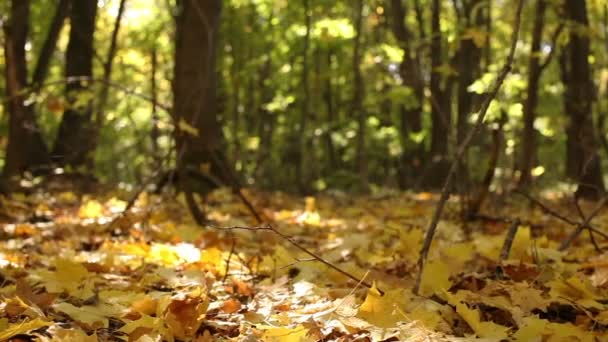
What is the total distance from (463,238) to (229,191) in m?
3.07

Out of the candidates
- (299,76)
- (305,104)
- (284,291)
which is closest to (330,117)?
(299,76)

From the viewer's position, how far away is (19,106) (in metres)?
5.24

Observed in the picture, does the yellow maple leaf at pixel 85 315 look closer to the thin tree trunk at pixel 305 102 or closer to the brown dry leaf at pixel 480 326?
the brown dry leaf at pixel 480 326

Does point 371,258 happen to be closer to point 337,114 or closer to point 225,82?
point 225,82

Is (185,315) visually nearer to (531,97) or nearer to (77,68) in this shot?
(531,97)

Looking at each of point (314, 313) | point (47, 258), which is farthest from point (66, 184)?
point (314, 313)

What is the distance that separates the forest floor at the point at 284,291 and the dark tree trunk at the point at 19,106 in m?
1.49

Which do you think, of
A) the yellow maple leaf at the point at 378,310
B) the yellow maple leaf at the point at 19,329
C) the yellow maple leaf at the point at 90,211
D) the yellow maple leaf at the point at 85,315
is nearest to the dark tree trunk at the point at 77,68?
the yellow maple leaf at the point at 90,211

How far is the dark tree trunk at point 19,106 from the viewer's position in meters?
5.15

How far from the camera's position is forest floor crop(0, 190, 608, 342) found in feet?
5.86

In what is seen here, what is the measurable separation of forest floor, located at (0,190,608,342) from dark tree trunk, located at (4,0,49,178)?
149cm

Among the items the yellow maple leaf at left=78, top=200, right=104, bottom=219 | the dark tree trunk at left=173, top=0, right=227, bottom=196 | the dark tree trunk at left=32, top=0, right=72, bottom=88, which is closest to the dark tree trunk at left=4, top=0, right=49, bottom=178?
the dark tree trunk at left=32, top=0, right=72, bottom=88

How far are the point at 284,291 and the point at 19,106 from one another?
3616 mm

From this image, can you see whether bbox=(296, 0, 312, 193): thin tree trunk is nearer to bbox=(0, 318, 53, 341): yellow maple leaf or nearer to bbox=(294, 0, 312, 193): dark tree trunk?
bbox=(294, 0, 312, 193): dark tree trunk
